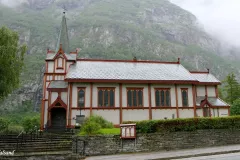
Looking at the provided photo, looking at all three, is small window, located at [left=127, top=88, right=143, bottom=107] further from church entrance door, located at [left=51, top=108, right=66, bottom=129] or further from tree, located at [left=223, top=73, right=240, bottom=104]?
tree, located at [left=223, top=73, right=240, bottom=104]

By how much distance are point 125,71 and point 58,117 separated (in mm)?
10815

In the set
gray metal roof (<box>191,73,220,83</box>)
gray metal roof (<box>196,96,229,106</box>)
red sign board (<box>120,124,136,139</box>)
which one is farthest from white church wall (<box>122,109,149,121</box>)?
red sign board (<box>120,124,136,139</box>)

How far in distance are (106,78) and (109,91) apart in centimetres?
171

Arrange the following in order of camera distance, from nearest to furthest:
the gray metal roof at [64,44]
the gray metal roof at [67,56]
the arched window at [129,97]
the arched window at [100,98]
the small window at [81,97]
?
the small window at [81,97] → the arched window at [100,98] → the arched window at [129,97] → the gray metal roof at [67,56] → the gray metal roof at [64,44]

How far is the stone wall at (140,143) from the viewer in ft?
68.6

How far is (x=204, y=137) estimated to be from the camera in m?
21.4

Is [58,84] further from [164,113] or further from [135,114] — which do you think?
[164,113]

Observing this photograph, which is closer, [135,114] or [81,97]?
[81,97]

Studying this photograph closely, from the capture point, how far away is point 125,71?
35719 mm

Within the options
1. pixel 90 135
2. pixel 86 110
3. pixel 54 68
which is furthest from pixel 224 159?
pixel 54 68

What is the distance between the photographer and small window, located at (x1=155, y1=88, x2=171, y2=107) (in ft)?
112

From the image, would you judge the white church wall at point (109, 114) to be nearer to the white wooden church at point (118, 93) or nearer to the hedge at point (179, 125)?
the white wooden church at point (118, 93)

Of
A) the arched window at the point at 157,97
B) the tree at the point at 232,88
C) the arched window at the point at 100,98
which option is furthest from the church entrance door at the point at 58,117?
the tree at the point at 232,88

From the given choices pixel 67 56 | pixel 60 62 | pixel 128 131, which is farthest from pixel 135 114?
pixel 67 56
